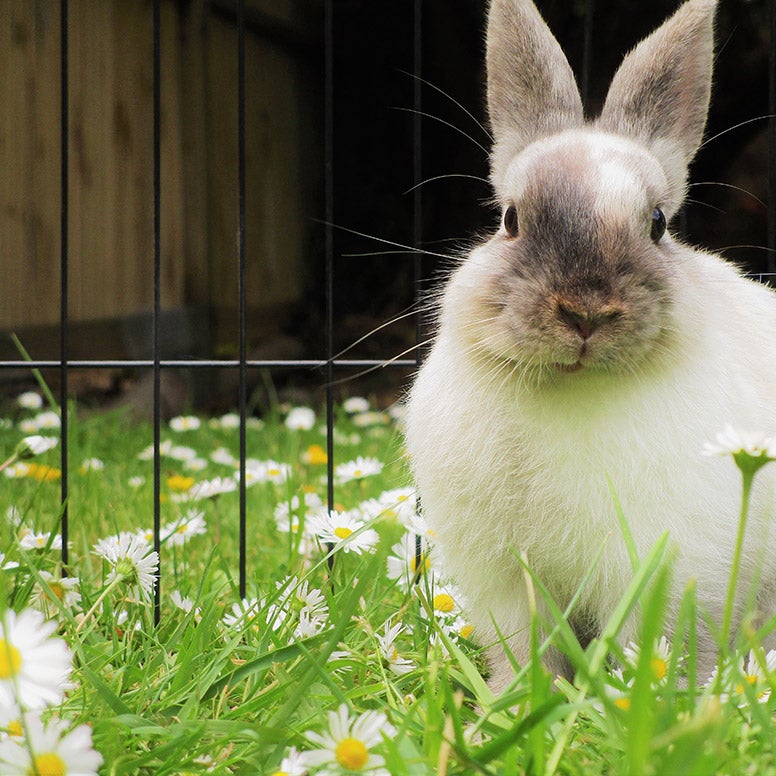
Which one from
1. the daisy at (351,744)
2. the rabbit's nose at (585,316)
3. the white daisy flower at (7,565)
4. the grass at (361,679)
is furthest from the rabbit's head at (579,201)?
the white daisy flower at (7,565)

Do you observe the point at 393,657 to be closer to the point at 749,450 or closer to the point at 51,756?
the point at 51,756

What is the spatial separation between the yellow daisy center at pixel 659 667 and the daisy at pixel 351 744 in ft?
1.24

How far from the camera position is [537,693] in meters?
1.10

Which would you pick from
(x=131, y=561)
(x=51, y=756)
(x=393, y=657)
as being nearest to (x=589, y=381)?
(x=393, y=657)

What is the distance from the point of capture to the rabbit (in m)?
1.46

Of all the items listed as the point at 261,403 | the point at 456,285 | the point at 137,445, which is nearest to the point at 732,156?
the point at 261,403

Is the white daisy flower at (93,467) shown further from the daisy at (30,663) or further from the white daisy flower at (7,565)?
the daisy at (30,663)

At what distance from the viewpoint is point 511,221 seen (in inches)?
66.2

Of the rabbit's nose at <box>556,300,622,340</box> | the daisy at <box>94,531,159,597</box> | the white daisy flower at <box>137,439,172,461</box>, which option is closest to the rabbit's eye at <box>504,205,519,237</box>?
the rabbit's nose at <box>556,300,622,340</box>

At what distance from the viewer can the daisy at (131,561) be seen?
1628 millimetres

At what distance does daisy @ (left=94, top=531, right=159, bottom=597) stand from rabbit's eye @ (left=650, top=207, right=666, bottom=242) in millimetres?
1056

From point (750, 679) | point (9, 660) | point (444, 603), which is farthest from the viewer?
point (444, 603)

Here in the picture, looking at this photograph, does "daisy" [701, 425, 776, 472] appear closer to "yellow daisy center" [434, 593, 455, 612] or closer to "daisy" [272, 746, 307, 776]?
"daisy" [272, 746, 307, 776]

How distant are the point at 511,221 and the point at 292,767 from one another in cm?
98
